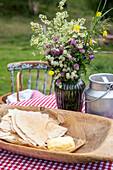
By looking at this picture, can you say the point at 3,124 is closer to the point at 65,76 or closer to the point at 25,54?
the point at 65,76

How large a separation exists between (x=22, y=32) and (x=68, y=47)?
34.2ft

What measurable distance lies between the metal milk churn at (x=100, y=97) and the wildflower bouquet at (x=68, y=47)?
0.11 metres

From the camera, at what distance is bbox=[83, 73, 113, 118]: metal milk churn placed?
1.28 meters

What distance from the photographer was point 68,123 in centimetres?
130

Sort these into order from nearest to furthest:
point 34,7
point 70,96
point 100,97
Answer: point 100,97 < point 70,96 < point 34,7

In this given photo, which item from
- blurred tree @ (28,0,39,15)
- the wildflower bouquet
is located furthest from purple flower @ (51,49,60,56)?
blurred tree @ (28,0,39,15)

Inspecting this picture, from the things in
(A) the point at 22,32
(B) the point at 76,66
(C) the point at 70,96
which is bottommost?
(C) the point at 70,96

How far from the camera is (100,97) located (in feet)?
4.18

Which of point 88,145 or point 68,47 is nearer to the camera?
point 88,145

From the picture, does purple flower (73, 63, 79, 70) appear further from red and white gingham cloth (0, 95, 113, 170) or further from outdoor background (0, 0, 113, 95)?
red and white gingham cloth (0, 95, 113, 170)

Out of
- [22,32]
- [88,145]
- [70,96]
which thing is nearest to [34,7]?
[22,32]

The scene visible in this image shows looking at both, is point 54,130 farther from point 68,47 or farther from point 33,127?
point 68,47

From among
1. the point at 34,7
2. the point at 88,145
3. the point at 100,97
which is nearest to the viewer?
the point at 88,145

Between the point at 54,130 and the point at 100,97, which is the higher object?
the point at 100,97
